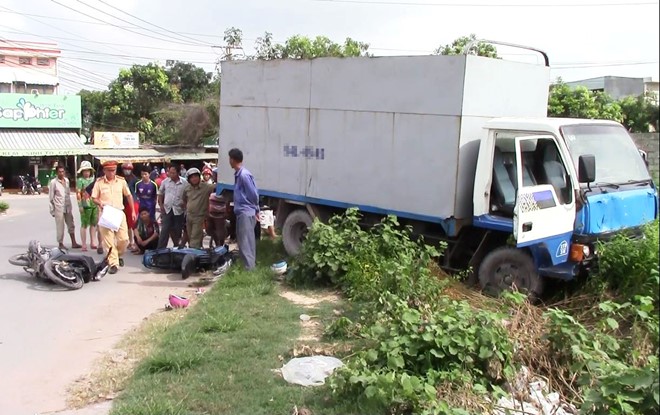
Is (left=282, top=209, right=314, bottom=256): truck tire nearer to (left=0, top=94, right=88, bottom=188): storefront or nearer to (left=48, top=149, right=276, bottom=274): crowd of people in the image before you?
(left=48, top=149, right=276, bottom=274): crowd of people

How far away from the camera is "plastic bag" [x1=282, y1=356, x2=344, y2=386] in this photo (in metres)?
4.54

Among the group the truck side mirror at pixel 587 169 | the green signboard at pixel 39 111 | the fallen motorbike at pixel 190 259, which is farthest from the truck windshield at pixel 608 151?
the green signboard at pixel 39 111

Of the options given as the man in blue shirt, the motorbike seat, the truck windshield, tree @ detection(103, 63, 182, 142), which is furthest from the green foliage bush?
tree @ detection(103, 63, 182, 142)

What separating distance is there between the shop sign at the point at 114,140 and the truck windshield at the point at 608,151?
108ft

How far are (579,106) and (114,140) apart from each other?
1028 inches

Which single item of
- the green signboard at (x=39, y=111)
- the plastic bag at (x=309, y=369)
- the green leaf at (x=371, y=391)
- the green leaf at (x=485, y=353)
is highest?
the green signboard at (x=39, y=111)

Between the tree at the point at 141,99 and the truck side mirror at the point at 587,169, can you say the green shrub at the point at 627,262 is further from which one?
the tree at the point at 141,99

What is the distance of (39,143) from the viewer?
33.1 metres

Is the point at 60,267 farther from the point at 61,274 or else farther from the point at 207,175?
the point at 207,175

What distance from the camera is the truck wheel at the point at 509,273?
21.9 feet

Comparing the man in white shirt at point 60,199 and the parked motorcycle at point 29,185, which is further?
the parked motorcycle at point 29,185

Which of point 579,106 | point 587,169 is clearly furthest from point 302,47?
point 587,169

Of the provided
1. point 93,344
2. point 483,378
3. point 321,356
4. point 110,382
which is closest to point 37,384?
point 110,382

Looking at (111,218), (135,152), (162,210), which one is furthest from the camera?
(135,152)
